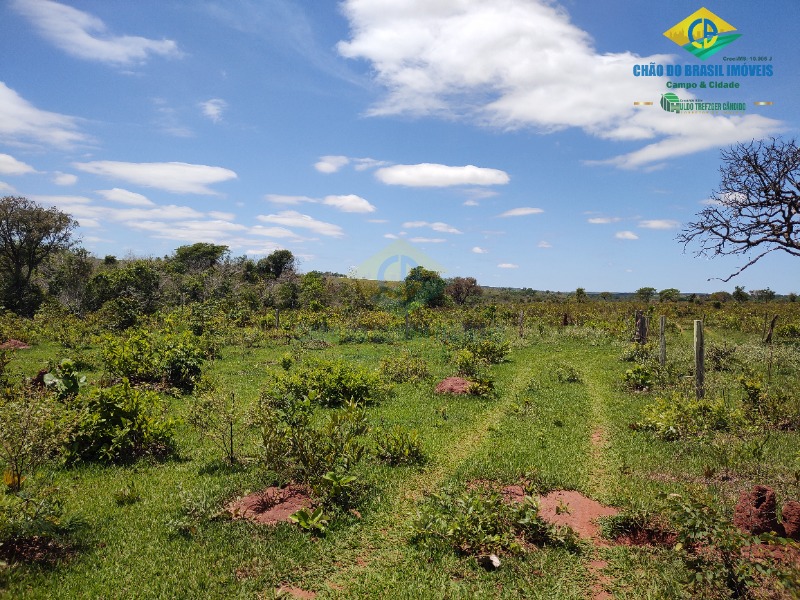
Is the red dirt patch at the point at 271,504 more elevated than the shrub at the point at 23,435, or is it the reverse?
the shrub at the point at 23,435

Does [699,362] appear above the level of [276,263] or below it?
below

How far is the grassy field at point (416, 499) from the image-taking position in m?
5.59

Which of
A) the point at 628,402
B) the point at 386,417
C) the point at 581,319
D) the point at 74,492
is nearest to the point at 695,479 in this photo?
the point at 628,402

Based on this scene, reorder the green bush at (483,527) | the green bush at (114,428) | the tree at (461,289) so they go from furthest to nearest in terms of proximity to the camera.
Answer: the tree at (461,289) < the green bush at (114,428) < the green bush at (483,527)

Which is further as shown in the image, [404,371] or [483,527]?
[404,371]

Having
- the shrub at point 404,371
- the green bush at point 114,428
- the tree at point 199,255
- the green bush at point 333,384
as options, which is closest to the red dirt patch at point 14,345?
the green bush at point 333,384

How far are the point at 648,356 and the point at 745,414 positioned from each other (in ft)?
29.3

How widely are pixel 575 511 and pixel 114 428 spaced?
29.3 feet

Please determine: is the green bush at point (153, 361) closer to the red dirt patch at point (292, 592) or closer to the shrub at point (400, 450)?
the shrub at point (400, 450)

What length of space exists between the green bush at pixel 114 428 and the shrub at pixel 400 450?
4.60 meters

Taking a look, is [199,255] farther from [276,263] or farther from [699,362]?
[699,362]

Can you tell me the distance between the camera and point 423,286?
1941 inches

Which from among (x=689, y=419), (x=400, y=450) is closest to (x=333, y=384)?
(x=400, y=450)

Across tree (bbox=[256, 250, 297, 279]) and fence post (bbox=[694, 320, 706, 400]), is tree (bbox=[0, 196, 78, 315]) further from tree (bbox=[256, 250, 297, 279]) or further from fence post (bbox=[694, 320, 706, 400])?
fence post (bbox=[694, 320, 706, 400])
